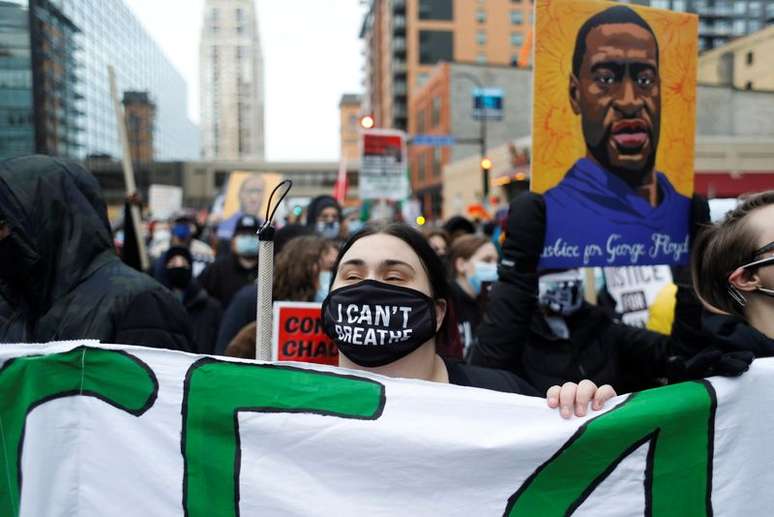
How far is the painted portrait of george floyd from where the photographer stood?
9.28ft

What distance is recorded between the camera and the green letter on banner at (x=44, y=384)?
1.76 metres

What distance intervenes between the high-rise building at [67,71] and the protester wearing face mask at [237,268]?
24386 millimetres

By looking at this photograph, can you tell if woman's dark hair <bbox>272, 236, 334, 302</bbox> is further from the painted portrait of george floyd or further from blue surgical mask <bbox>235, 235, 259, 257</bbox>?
blue surgical mask <bbox>235, 235, 259, 257</bbox>

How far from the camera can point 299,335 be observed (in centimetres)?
292

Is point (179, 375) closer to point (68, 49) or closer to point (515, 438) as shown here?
point (515, 438)

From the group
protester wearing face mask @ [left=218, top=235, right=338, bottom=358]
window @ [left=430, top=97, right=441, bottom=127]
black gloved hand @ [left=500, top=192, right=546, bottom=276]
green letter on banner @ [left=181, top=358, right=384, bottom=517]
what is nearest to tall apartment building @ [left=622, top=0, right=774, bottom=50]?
window @ [left=430, top=97, right=441, bottom=127]

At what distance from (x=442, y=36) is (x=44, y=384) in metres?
68.6

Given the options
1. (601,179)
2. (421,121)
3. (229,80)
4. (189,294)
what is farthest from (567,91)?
(229,80)

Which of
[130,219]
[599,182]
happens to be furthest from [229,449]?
[130,219]

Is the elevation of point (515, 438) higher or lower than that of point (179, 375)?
lower

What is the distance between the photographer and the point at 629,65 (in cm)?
291

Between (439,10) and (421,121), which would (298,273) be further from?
(439,10)

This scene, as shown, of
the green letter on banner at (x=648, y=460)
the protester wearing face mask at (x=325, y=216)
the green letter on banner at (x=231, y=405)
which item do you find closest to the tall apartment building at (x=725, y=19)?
the protester wearing face mask at (x=325, y=216)

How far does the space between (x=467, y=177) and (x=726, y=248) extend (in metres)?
36.6
